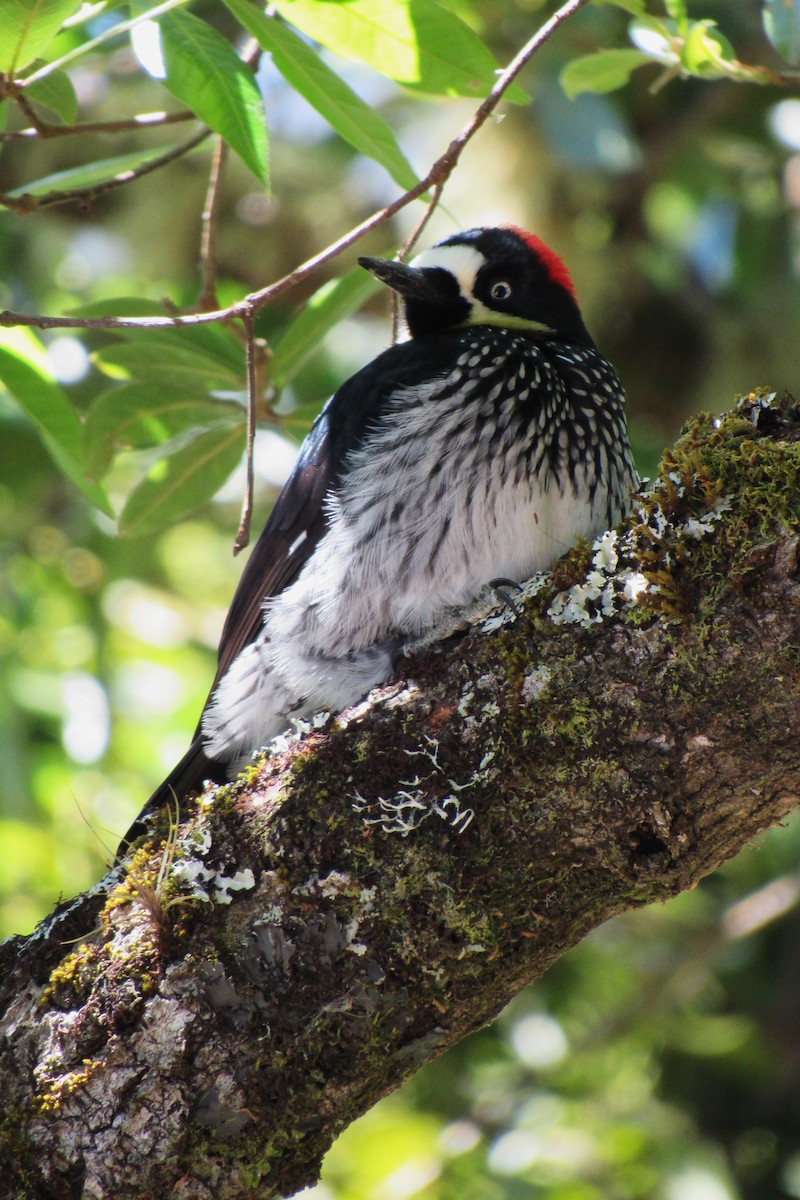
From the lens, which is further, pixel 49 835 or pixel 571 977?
pixel 571 977

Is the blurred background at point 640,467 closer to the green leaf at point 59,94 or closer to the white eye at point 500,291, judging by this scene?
the white eye at point 500,291

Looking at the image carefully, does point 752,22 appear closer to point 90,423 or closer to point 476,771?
point 90,423

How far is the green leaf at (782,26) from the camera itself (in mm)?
2477

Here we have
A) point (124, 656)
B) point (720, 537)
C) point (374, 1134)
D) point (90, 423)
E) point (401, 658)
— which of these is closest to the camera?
point (720, 537)

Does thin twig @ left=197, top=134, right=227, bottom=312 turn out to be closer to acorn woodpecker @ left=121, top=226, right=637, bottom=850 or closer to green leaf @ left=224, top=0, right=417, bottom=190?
acorn woodpecker @ left=121, top=226, right=637, bottom=850

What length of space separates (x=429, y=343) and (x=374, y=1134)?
8.53ft

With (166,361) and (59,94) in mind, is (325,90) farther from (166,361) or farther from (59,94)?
(166,361)

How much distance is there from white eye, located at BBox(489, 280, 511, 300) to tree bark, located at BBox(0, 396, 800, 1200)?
1204 mm

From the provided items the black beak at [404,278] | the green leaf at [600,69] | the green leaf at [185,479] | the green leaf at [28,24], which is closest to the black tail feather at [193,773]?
the green leaf at [185,479]

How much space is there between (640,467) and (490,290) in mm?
1500

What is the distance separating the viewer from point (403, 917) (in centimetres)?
189

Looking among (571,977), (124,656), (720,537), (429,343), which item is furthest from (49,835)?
(720,537)

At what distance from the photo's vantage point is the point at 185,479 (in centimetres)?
294

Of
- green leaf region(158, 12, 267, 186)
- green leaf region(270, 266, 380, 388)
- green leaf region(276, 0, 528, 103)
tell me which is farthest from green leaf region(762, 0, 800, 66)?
green leaf region(158, 12, 267, 186)
